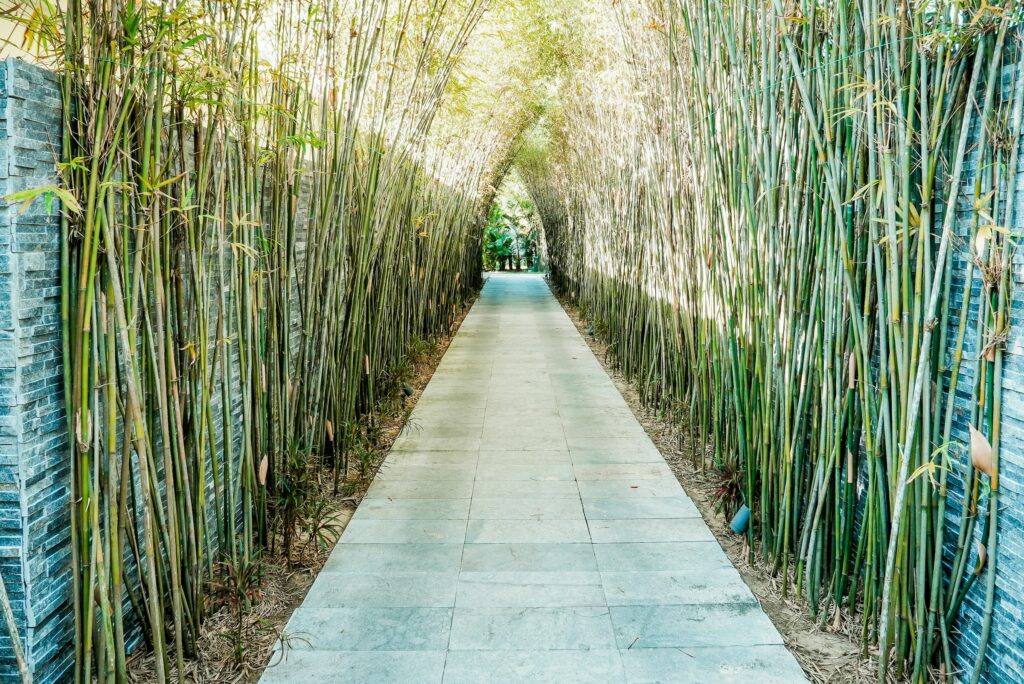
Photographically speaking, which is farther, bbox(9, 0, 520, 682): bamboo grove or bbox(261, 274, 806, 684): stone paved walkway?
bbox(261, 274, 806, 684): stone paved walkway

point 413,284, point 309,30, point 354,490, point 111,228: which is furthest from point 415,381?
point 111,228

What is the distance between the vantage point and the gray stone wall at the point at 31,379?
1309 millimetres

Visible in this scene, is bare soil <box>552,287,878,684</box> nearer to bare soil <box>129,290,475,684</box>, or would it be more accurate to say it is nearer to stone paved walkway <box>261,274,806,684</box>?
stone paved walkway <box>261,274,806,684</box>

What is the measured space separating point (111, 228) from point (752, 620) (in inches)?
68.5

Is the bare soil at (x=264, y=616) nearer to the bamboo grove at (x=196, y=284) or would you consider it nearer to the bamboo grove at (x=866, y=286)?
the bamboo grove at (x=196, y=284)

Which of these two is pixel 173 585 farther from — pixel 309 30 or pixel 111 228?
pixel 309 30

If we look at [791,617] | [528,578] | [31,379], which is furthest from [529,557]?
[31,379]

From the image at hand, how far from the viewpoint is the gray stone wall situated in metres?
1.31

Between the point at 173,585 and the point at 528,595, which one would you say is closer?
the point at 173,585

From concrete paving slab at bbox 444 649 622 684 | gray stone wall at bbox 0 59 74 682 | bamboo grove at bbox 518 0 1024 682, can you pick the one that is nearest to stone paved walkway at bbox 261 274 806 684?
concrete paving slab at bbox 444 649 622 684

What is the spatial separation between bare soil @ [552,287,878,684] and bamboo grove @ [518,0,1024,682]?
0.03m

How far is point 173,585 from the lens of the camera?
161 centimetres

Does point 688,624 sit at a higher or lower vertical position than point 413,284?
lower

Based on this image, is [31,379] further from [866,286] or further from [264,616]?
[866,286]
